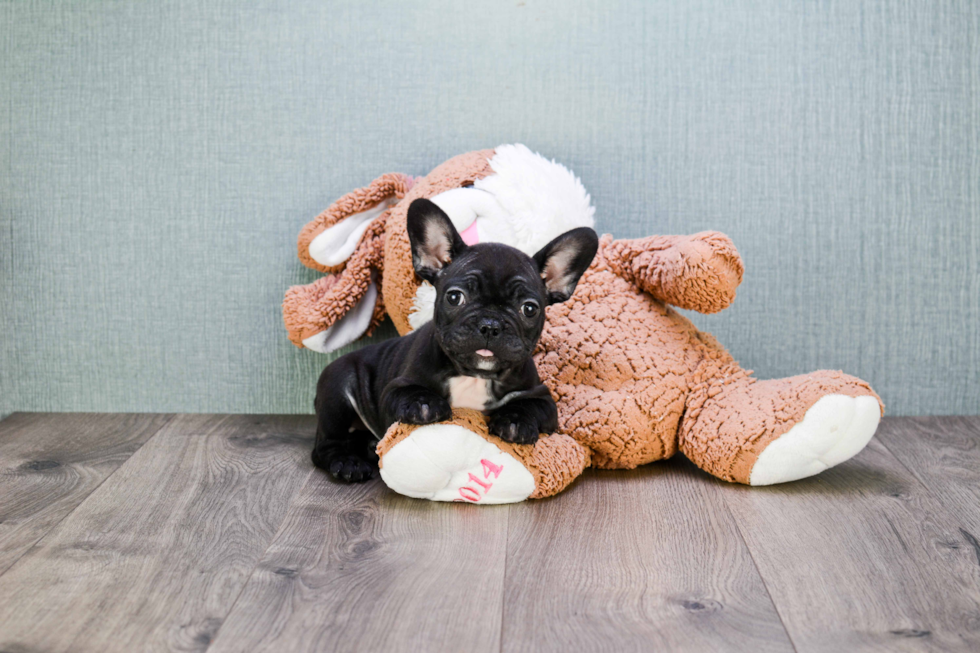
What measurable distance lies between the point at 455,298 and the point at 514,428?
0.91 ft

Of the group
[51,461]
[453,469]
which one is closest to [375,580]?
[453,469]

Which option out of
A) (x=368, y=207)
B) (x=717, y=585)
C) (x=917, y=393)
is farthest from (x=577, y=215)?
(x=917, y=393)

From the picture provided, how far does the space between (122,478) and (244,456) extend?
28 cm

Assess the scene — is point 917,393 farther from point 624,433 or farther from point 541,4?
point 541,4

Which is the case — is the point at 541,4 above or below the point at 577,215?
above

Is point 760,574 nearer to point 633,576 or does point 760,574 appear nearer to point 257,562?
point 633,576

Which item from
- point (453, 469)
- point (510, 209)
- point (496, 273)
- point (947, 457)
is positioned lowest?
point (947, 457)

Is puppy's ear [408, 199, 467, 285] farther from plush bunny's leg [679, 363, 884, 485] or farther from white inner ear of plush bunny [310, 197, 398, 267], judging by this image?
plush bunny's leg [679, 363, 884, 485]

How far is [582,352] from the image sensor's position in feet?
6.38

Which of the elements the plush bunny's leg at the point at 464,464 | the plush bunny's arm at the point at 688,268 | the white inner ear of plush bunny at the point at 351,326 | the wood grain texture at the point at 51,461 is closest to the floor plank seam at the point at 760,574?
the plush bunny's leg at the point at 464,464

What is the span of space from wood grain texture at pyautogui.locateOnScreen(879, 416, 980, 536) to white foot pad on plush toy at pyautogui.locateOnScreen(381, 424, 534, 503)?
83 centimetres

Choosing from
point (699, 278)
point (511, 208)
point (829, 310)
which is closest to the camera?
point (699, 278)

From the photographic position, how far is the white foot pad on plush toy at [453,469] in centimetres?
160

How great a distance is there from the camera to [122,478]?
1863mm
